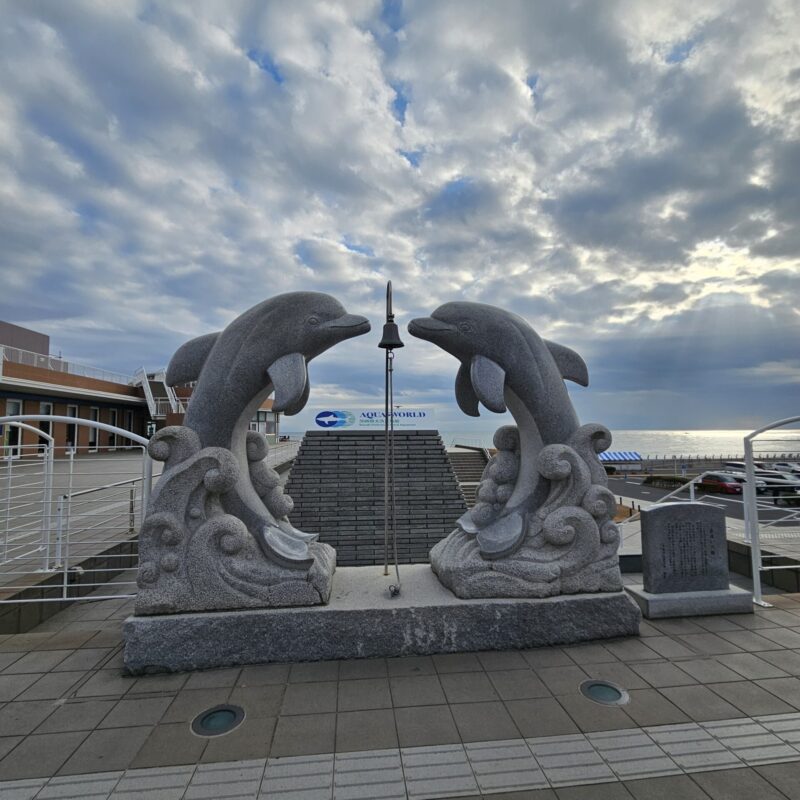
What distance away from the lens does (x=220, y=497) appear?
3.92 m

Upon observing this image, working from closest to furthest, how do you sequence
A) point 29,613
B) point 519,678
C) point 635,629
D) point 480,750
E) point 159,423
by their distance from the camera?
1. point 480,750
2. point 519,678
3. point 635,629
4. point 29,613
5. point 159,423

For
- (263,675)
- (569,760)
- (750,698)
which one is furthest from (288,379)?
(750,698)

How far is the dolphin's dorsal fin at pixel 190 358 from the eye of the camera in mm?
4180

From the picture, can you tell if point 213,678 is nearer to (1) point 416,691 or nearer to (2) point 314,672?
(2) point 314,672

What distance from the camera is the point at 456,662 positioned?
11.5 ft

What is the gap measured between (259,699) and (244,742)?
438 millimetres

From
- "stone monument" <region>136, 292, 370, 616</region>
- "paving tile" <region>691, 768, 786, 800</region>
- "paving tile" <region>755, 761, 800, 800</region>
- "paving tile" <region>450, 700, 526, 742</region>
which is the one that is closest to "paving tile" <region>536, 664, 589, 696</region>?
"paving tile" <region>450, 700, 526, 742</region>

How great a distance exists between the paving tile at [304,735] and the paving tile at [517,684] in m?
1.12

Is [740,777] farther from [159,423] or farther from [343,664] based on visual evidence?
[159,423]

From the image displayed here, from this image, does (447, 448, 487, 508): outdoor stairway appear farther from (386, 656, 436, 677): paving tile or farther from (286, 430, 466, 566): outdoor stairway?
(386, 656, 436, 677): paving tile

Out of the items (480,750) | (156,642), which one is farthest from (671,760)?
(156,642)

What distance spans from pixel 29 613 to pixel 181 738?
312 centimetres

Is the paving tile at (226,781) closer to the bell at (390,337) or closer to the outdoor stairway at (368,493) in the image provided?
the bell at (390,337)

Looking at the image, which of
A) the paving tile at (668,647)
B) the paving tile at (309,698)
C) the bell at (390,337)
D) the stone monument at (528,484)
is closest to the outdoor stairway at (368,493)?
the stone monument at (528,484)
